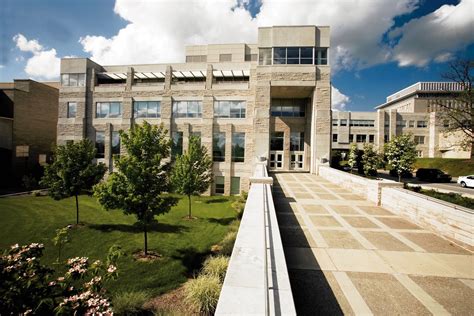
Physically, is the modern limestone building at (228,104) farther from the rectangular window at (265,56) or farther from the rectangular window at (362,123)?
the rectangular window at (362,123)

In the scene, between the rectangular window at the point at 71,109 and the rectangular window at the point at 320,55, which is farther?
the rectangular window at the point at 71,109

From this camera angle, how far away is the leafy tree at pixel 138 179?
42.5ft

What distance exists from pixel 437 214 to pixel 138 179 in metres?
14.2

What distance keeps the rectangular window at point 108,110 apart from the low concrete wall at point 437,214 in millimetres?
35143

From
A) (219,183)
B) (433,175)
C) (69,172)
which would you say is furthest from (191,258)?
(433,175)

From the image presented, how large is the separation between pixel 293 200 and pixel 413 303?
282 inches

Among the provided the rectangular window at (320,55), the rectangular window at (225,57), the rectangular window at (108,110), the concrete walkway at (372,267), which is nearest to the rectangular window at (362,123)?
the rectangular window at (320,55)

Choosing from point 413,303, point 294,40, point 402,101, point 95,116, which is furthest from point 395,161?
point 402,101

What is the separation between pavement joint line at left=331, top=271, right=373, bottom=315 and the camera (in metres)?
3.57

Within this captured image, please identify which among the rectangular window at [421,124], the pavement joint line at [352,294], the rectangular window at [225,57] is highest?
the rectangular window at [225,57]

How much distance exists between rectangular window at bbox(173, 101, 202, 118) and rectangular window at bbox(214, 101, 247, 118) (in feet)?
8.53

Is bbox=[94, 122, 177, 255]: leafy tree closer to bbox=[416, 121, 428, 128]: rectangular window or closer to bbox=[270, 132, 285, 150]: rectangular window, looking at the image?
bbox=[270, 132, 285, 150]: rectangular window

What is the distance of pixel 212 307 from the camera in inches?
308

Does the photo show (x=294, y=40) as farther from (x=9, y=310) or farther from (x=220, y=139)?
(x=9, y=310)
